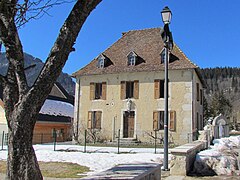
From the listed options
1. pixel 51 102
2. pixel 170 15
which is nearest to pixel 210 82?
pixel 51 102

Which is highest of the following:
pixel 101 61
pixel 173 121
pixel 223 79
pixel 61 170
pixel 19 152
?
pixel 223 79

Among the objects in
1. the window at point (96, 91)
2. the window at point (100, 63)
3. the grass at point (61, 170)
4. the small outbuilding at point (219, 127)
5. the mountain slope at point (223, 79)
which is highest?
the mountain slope at point (223, 79)

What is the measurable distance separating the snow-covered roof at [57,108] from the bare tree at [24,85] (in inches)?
979

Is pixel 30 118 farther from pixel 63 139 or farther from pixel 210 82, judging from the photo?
pixel 210 82

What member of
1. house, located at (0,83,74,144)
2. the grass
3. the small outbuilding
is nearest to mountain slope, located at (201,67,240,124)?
house, located at (0,83,74,144)

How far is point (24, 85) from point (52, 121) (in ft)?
83.3

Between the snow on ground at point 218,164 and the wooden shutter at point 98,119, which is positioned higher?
the wooden shutter at point 98,119

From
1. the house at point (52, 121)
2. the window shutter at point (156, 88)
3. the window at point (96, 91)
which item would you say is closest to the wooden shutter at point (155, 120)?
the window shutter at point (156, 88)

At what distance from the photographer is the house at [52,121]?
26.5m

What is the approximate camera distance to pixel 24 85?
4074 mm

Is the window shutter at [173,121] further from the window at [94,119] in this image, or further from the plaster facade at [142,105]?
the window at [94,119]

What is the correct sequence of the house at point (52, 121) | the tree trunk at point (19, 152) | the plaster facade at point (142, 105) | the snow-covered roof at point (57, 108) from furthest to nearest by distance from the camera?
1. the snow-covered roof at point (57, 108)
2. the house at point (52, 121)
3. the plaster facade at point (142, 105)
4. the tree trunk at point (19, 152)

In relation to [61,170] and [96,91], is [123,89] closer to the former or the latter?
[96,91]

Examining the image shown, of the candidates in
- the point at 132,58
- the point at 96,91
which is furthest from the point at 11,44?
the point at 96,91
